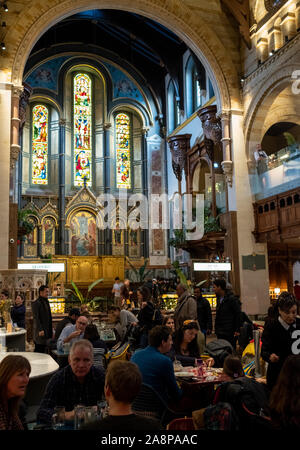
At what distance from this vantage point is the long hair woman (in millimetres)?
2121

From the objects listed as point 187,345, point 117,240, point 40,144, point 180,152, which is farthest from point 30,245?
point 187,345

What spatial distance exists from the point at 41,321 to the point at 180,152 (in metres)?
14.0

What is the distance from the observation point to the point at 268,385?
4.05 metres

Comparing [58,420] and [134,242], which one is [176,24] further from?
[58,420]

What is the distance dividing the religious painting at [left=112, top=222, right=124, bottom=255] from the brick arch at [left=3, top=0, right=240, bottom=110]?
9.61 m

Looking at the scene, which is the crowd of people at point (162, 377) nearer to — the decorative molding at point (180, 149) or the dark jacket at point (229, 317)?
the dark jacket at point (229, 317)

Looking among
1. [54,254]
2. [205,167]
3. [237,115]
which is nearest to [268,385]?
[237,115]

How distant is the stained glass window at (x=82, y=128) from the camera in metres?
23.5

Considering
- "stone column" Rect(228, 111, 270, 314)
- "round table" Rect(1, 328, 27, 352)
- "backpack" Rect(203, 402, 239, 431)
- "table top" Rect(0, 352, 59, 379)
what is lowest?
"round table" Rect(1, 328, 27, 352)

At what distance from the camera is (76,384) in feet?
11.4

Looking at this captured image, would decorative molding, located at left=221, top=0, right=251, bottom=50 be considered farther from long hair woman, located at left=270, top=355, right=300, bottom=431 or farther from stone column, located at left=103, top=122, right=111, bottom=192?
long hair woman, located at left=270, top=355, right=300, bottom=431

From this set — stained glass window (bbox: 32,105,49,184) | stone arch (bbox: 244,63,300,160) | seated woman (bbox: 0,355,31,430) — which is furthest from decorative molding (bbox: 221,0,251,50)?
seated woman (bbox: 0,355,31,430)

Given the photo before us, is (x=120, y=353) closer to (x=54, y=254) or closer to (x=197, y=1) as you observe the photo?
(x=197, y=1)

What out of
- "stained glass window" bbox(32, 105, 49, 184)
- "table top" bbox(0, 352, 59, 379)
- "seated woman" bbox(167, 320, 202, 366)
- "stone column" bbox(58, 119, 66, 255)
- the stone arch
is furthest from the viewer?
"stained glass window" bbox(32, 105, 49, 184)
